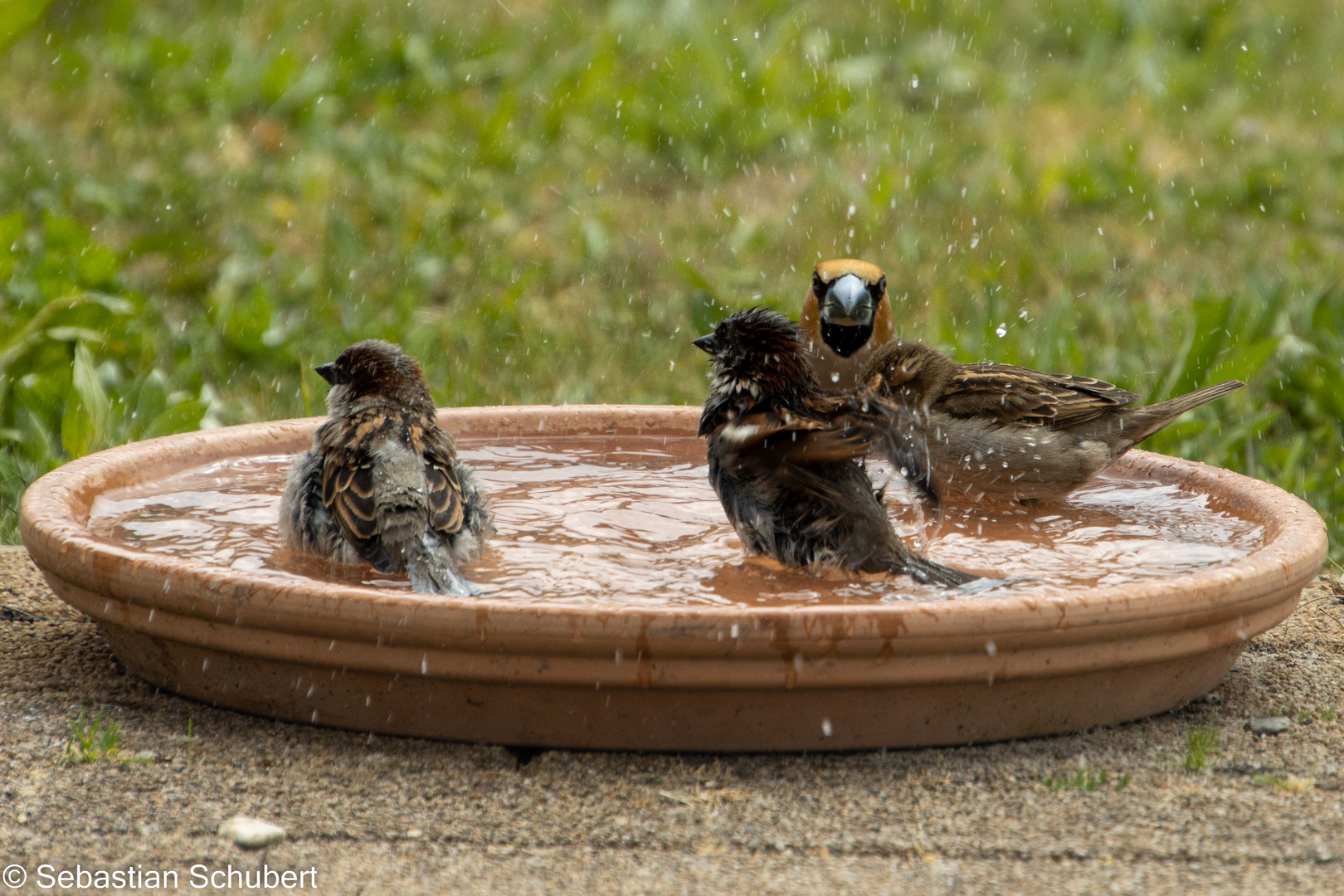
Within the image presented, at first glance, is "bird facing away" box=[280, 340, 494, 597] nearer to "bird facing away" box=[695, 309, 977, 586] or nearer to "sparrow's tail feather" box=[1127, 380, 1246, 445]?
"bird facing away" box=[695, 309, 977, 586]

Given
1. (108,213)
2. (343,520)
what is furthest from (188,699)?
(108,213)

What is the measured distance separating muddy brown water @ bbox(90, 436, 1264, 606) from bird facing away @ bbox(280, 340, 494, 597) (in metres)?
0.07

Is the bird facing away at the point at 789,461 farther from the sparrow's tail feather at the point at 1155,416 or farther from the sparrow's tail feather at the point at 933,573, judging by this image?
the sparrow's tail feather at the point at 1155,416

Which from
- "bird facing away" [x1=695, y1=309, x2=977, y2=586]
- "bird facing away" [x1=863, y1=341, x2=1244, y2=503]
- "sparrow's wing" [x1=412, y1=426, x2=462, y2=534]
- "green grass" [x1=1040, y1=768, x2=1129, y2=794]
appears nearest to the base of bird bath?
"green grass" [x1=1040, y1=768, x2=1129, y2=794]

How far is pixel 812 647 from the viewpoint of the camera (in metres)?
3.09

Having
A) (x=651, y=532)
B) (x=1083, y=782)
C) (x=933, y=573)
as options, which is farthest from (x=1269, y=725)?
(x=651, y=532)

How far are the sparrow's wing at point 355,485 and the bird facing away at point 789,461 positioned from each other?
0.90 m

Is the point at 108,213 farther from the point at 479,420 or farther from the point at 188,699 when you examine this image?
the point at 188,699

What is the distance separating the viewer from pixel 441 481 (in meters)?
3.92

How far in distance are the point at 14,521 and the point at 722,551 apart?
2486mm

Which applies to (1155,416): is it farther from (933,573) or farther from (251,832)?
(251,832)

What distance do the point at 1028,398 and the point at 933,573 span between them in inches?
49.1

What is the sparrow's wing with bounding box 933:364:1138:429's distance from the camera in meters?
4.77

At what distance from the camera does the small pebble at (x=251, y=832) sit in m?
2.93
